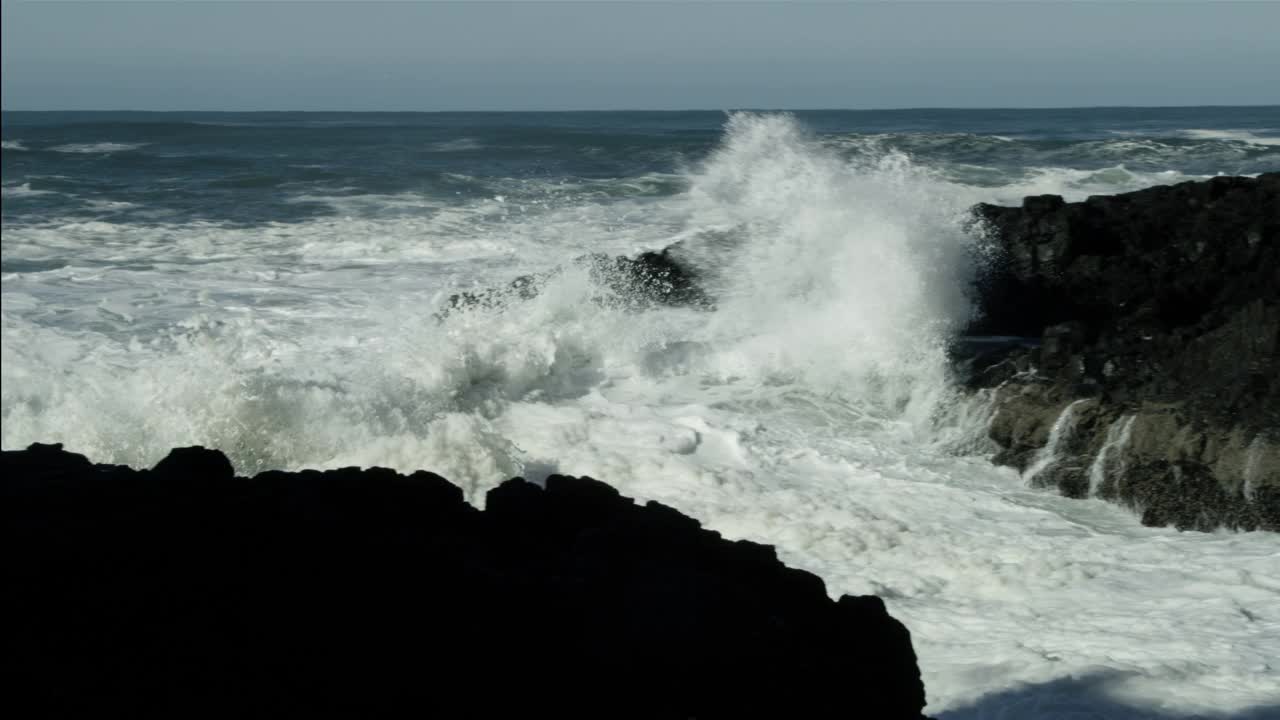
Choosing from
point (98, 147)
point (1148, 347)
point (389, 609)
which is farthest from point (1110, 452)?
point (98, 147)

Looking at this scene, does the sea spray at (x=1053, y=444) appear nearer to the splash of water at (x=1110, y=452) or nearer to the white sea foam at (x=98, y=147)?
the splash of water at (x=1110, y=452)

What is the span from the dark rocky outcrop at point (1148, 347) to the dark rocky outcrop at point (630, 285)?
9.12 feet

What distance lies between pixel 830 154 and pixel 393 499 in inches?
478

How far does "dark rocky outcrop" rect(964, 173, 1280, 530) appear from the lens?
7320mm

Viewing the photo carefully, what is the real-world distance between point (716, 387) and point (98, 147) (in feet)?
86.1

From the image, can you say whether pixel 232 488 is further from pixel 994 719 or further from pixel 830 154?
pixel 830 154

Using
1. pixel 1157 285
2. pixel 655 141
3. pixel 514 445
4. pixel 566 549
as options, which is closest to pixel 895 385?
pixel 1157 285

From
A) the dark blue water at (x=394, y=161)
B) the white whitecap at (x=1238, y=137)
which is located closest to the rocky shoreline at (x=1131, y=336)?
the dark blue water at (x=394, y=161)

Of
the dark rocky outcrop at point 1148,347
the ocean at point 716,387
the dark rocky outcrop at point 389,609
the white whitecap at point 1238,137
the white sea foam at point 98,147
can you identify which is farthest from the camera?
the white whitecap at point 1238,137

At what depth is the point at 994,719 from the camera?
4.76 meters

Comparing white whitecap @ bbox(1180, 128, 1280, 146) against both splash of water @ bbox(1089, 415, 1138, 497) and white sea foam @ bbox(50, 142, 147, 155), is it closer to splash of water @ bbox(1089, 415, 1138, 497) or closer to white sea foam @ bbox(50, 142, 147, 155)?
white sea foam @ bbox(50, 142, 147, 155)

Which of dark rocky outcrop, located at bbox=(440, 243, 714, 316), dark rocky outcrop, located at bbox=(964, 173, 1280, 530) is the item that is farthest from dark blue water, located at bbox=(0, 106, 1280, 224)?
dark rocky outcrop, located at bbox=(964, 173, 1280, 530)

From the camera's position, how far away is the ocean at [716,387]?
5727 mm

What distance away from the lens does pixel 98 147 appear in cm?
3197
